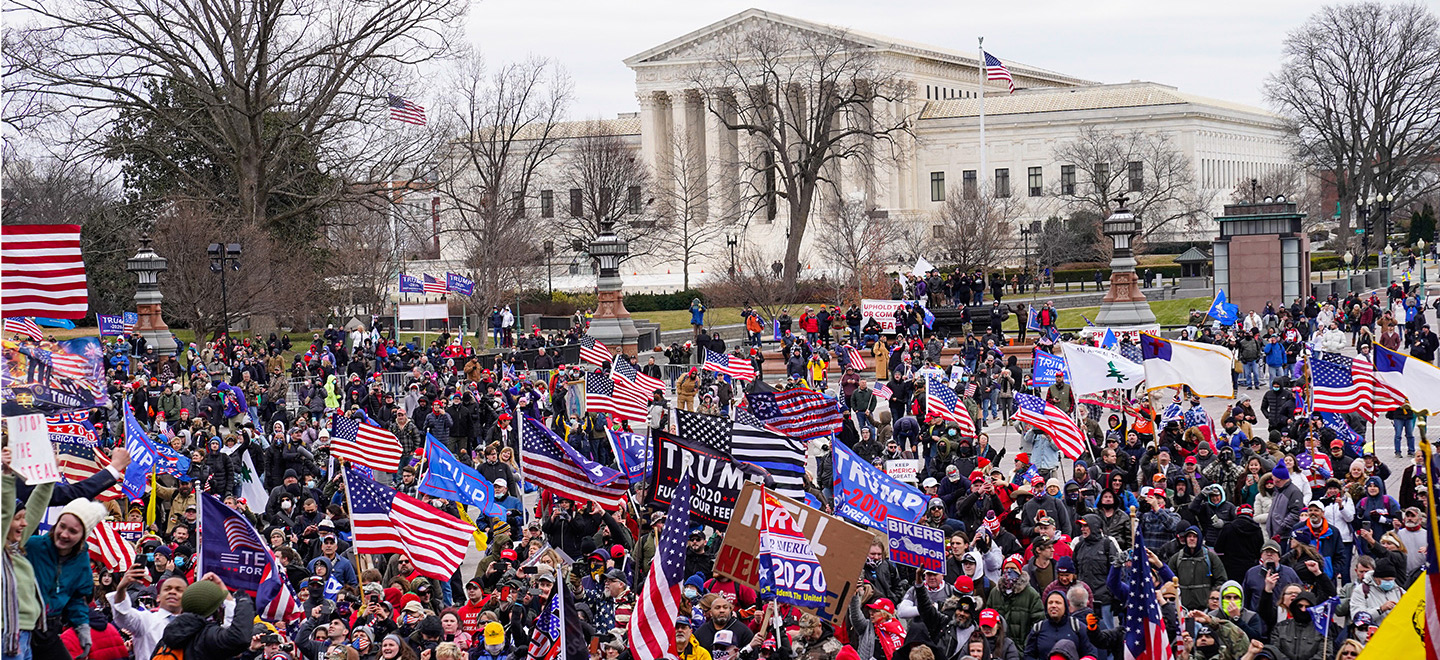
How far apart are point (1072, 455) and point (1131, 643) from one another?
7945 mm

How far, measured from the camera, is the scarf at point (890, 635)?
11.6 m

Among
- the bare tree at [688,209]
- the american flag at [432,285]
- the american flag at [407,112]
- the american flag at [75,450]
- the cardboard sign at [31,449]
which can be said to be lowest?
the american flag at [75,450]

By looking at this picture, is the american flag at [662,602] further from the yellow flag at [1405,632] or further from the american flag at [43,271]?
the yellow flag at [1405,632]

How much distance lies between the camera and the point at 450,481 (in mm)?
16156

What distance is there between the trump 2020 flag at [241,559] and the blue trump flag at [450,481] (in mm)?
3354

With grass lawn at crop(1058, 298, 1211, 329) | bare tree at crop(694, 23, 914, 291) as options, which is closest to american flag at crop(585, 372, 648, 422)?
grass lawn at crop(1058, 298, 1211, 329)

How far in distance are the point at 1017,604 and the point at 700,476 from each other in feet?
8.36

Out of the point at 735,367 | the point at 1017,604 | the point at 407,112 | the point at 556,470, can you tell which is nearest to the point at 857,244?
the point at 407,112

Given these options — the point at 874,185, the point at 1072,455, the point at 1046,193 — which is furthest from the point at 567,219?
the point at 1072,455

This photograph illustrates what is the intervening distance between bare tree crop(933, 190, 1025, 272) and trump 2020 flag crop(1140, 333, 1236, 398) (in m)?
37.2

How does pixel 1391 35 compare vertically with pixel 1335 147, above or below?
above

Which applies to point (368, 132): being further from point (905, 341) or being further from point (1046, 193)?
point (1046, 193)

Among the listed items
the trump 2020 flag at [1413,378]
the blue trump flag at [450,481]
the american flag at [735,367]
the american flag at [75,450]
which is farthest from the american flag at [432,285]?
the trump 2020 flag at [1413,378]

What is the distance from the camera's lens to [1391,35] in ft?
253
